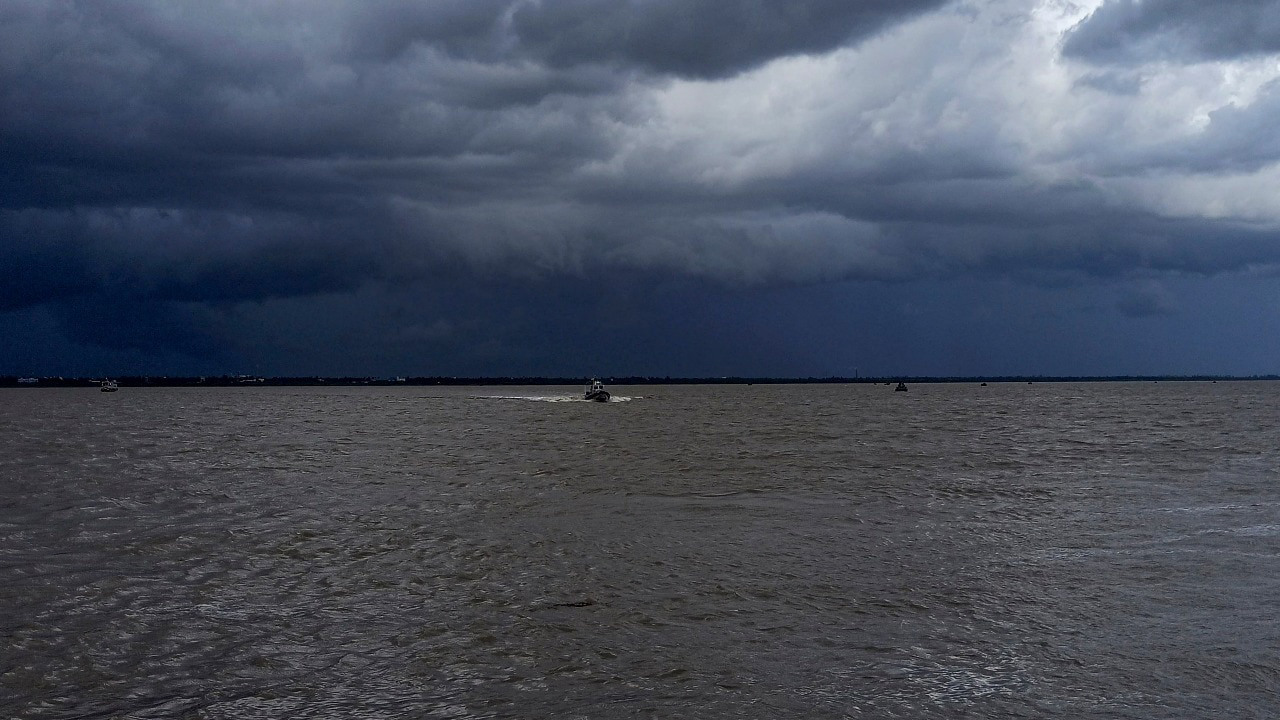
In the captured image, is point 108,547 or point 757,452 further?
point 757,452

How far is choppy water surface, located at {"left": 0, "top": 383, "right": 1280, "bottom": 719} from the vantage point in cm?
1312

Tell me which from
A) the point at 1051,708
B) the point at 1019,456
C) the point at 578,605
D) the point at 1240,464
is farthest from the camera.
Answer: the point at 1019,456

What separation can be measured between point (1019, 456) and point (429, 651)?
153ft

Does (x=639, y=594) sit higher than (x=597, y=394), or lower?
lower

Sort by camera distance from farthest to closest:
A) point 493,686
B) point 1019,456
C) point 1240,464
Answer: point 1019,456, point 1240,464, point 493,686

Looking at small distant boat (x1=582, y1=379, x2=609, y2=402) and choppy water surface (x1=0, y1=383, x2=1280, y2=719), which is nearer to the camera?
choppy water surface (x1=0, y1=383, x2=1280, y2=719)

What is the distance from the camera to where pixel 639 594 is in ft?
63.7

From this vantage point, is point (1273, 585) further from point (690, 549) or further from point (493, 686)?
point (493, 686)

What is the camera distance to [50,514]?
30.7 metres

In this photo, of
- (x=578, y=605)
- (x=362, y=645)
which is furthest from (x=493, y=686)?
(x=578, y=605)

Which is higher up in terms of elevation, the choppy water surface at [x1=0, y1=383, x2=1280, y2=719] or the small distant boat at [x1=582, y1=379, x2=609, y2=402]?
the small distant boat at [x1=582, y1=379, x2=609, y2=402]

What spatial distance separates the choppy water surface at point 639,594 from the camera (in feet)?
43.1

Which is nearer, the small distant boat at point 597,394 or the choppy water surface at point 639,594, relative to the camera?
the choppy water surface at point 639,594

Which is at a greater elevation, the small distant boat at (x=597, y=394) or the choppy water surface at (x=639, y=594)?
the small distant boat at (x=597, y=394)
